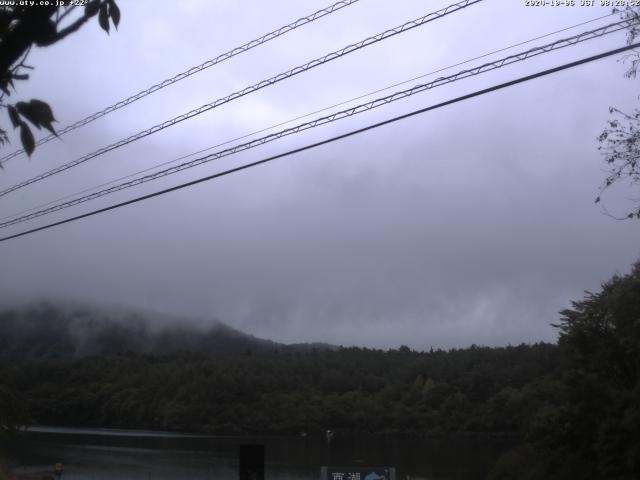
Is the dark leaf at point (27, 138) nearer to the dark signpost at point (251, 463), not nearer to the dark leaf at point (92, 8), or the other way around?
the dark leaf at point (92, 8)

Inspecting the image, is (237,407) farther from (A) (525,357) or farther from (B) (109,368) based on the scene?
(A) (525,357)

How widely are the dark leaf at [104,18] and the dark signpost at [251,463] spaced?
40.1 feet

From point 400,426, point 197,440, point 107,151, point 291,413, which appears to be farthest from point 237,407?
point 107,151

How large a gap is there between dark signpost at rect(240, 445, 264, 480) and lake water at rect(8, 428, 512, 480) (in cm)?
3129

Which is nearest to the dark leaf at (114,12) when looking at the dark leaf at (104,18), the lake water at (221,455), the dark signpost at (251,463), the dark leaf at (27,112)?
the dark leaf at (104,18)

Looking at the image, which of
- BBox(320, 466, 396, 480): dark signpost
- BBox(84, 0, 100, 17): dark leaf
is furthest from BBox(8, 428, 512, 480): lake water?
BBox(84, 0, 100, 17): dark leaf

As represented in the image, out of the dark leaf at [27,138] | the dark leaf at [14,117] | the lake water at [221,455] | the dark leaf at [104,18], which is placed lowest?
the lake water at [221,455]

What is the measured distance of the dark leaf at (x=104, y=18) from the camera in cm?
381

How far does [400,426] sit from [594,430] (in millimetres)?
77528

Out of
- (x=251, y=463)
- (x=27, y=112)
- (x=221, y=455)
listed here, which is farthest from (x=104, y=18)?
(x=221, y=455)

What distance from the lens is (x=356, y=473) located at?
49.5 ft

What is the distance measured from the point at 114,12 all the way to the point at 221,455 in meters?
68.5

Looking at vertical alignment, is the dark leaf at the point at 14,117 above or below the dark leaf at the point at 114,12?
below

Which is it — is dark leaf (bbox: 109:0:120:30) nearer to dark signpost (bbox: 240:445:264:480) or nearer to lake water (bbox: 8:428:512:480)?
dark signpost (bbox: 240:445:264:480)
